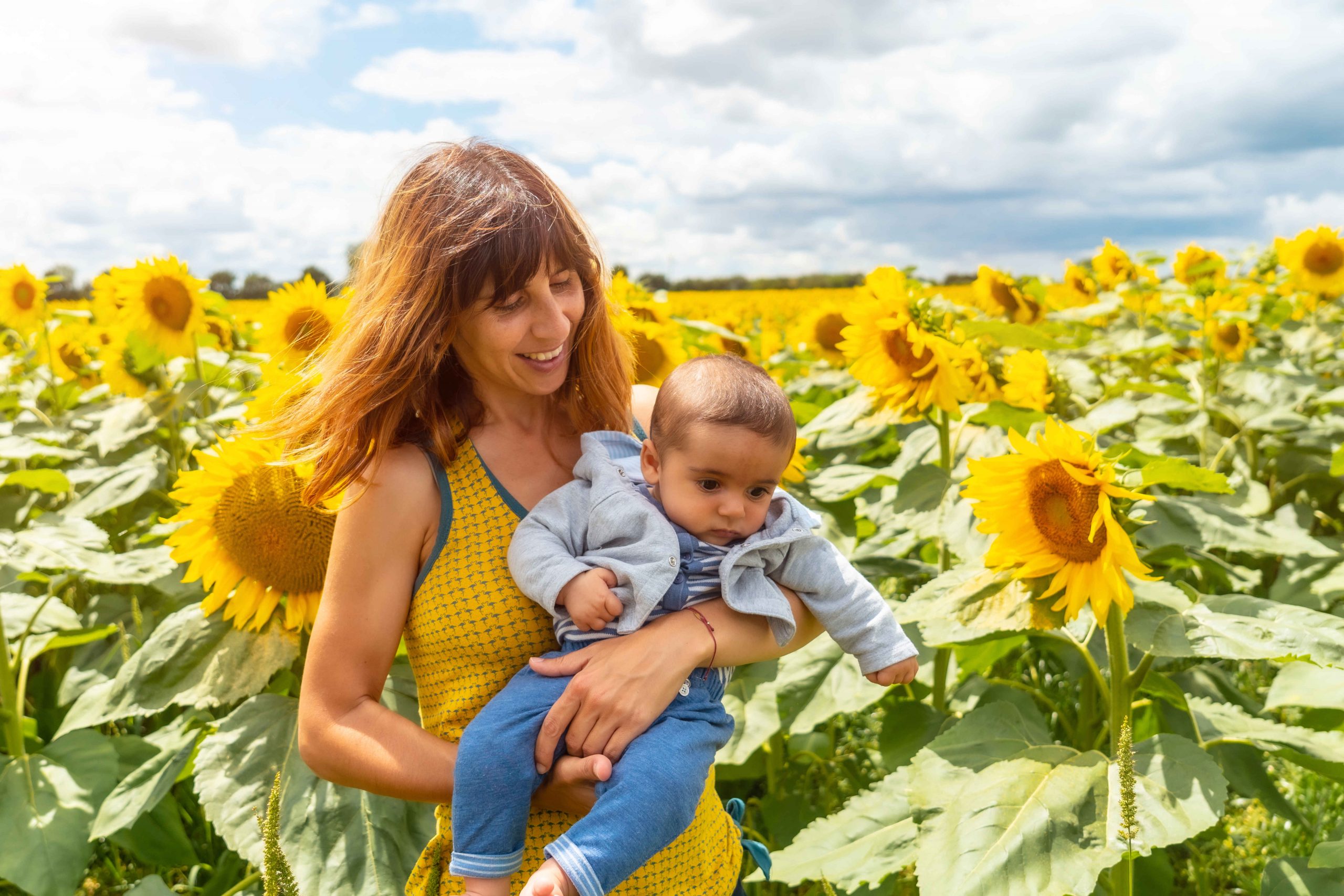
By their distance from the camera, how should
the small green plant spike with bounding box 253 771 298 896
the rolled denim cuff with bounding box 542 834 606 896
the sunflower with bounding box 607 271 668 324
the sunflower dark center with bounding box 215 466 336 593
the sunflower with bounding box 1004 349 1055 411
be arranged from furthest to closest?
the sunflower with bounding box 607 271 668 324 → the sunflower with bounding box 1004 349 1055 411 → the sunflower dark center with bounding box 215 466 336 593 → the rolled denim cuff with bounding box 542 834 606 896 → the small green plant spike with bounding box 253 771 298 896

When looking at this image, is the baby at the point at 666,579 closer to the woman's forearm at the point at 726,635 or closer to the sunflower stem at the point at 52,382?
the woman's forearm at the point at 726,635

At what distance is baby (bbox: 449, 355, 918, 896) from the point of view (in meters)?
1.45

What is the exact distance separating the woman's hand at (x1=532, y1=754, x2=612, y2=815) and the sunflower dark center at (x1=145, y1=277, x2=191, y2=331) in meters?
2.99

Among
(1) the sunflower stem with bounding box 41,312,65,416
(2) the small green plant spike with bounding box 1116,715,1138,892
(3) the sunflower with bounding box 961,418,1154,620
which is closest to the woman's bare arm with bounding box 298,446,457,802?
(2) the small green plant spike with bounding box 1116,715,1138,892

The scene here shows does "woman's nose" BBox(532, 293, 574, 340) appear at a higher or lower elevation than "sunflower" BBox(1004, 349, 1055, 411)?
higher

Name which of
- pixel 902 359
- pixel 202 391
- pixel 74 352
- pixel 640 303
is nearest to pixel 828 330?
pixel 640 303

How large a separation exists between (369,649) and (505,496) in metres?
0.33

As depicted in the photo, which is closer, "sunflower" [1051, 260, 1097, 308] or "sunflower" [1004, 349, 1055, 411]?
"sunflower" [1004, 349, 1055, 411]

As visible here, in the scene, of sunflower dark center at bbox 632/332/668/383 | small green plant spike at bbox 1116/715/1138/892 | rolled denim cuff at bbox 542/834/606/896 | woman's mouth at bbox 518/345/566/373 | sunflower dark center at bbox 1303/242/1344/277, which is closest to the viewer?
small green plant spike at bbox 1116/715/1138/892

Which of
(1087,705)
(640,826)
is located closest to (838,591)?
(640,826)

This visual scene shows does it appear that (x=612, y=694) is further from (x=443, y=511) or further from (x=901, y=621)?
(x=901, y=621)

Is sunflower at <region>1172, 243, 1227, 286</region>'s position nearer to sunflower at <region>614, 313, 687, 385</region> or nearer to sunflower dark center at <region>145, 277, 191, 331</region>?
sunflower at <region>614, 313, 687, 385</region>

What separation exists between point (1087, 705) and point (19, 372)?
5.24m

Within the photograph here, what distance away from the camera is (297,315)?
3369 millimetres
